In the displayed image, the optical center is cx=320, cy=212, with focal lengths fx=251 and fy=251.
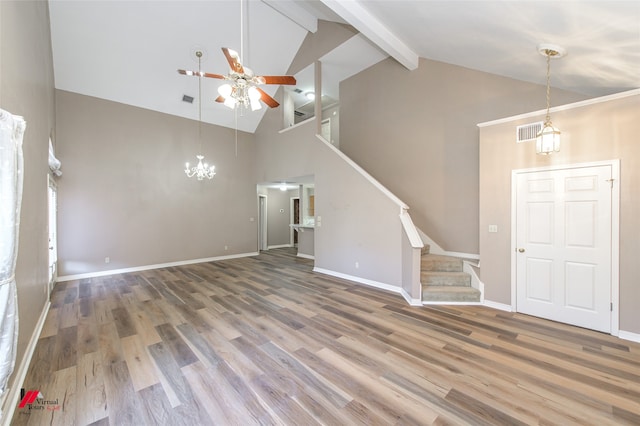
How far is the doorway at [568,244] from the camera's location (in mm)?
2986

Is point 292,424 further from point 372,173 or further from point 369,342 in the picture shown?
point 372,173

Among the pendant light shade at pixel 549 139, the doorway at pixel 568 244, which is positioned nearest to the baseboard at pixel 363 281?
the doorway at pixel 568 244

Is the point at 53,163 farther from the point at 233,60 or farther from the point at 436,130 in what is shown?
the point at 436,130

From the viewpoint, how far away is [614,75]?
117 inches

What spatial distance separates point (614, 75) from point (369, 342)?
167 inches

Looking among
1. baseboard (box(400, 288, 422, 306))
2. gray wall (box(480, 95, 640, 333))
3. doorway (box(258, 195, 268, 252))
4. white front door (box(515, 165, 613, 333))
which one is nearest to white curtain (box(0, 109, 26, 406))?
baseboard (box(400, 288, 422, 306))

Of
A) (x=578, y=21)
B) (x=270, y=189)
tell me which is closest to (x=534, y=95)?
(x=578, y=21)

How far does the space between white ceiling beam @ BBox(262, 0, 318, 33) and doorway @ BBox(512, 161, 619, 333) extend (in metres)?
5.54

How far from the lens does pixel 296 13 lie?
5789 mm

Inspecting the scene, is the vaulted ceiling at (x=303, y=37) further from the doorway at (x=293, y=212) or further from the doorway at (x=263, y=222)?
the doorway at (x=293, y=212)

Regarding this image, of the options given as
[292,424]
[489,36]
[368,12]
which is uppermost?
[368,12]

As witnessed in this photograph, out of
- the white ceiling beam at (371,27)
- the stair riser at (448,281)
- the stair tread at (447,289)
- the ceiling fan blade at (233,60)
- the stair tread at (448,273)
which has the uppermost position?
the white ceiling beam at (371,27)

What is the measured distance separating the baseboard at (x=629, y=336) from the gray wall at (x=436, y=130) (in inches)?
75.8

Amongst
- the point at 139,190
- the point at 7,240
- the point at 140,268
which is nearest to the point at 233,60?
the point at 7,240
